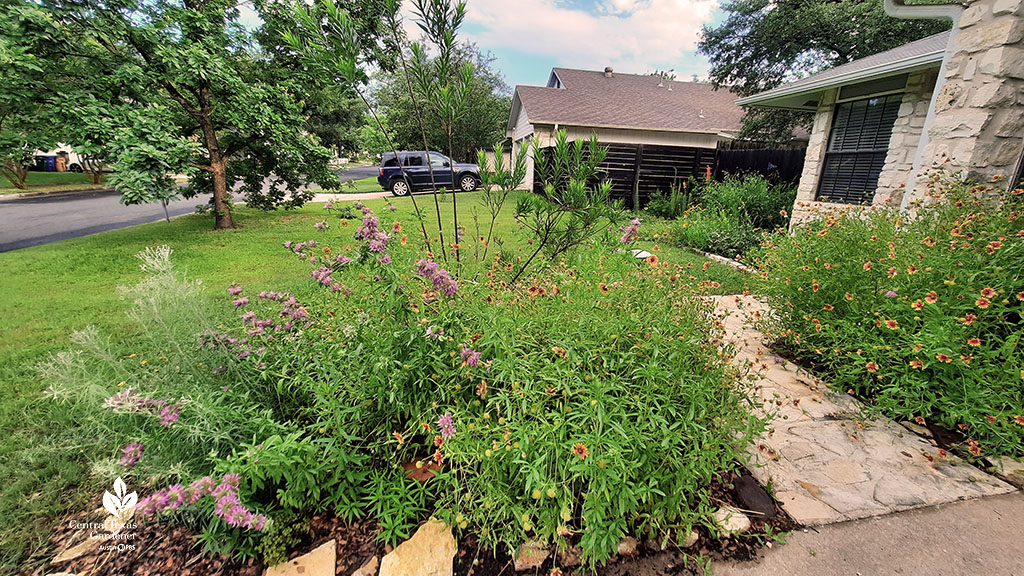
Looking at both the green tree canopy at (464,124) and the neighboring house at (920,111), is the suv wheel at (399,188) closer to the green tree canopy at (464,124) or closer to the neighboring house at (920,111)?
the green tree canopy at (464,124)

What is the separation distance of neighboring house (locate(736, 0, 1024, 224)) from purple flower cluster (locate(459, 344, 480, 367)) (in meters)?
3.72

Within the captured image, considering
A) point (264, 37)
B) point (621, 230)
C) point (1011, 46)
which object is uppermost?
point (264, 37)

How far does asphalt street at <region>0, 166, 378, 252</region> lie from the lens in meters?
7.31

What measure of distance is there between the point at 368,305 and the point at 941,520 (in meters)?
2.61

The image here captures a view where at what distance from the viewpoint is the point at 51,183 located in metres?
15.3

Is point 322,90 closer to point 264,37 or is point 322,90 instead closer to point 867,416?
point 264,37

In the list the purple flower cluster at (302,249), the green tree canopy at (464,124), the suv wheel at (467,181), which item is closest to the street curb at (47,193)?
the suv wheel at (467,181)

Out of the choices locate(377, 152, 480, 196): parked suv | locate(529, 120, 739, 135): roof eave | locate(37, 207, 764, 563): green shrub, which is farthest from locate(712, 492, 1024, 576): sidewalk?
locate(529, 120, 739, 135): roof eave

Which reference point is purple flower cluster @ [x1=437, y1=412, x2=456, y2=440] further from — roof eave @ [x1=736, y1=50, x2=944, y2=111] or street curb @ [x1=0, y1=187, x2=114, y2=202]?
street curb @ [x1=0, y1=187, x2=114, y2=202]

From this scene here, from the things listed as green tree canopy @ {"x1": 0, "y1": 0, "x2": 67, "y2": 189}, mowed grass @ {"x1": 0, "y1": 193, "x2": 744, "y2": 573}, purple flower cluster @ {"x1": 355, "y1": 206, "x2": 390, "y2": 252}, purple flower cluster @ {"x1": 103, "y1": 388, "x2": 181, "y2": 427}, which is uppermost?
green tree canopy @ {"x1": 0, "y1": 0, "x2": 67, "y2": 189}

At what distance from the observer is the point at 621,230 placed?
230 cm

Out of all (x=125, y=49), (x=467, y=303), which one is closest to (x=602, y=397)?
(x=467, y=303)

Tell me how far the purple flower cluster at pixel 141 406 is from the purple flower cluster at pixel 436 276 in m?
0.98

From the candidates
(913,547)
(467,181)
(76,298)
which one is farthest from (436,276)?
(467,181)
